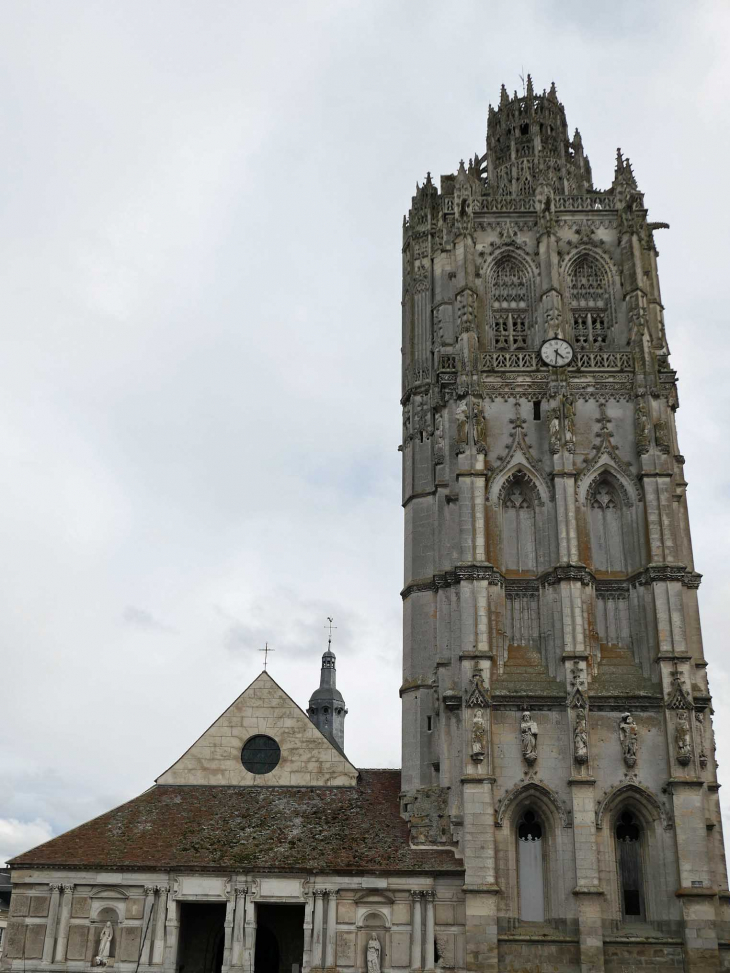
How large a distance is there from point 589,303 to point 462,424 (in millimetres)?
7980

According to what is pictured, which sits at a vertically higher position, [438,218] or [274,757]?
[438,218]

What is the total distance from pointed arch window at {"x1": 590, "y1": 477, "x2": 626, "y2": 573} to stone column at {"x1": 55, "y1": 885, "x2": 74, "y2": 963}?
19.8m

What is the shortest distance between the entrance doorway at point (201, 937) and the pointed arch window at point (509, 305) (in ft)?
72.9

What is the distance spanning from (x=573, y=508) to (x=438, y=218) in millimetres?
14637

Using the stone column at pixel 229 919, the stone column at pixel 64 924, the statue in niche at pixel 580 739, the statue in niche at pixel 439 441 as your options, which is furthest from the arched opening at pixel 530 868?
the stone column at pixel 64 924

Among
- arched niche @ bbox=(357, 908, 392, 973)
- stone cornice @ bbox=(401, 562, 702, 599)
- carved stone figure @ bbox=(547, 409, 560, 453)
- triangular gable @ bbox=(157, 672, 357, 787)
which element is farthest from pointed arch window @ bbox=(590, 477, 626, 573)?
arched niche @ bbox=(357, 908, 392, 973)

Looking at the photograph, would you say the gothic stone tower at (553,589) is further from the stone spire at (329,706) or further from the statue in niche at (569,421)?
the stone spire at (329,706)

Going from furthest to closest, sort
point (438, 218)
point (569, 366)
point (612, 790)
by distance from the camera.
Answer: point (438, 218) < point (569, 366) < point (612, 790)

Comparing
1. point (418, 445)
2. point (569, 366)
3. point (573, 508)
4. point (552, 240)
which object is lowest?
point (573, 508)

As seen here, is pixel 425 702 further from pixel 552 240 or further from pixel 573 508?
pixel 552 240

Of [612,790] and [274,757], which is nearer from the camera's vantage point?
[612,790]

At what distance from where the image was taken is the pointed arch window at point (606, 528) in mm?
34000

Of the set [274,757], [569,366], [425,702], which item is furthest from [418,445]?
[274,757]

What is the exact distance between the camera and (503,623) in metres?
33.1
